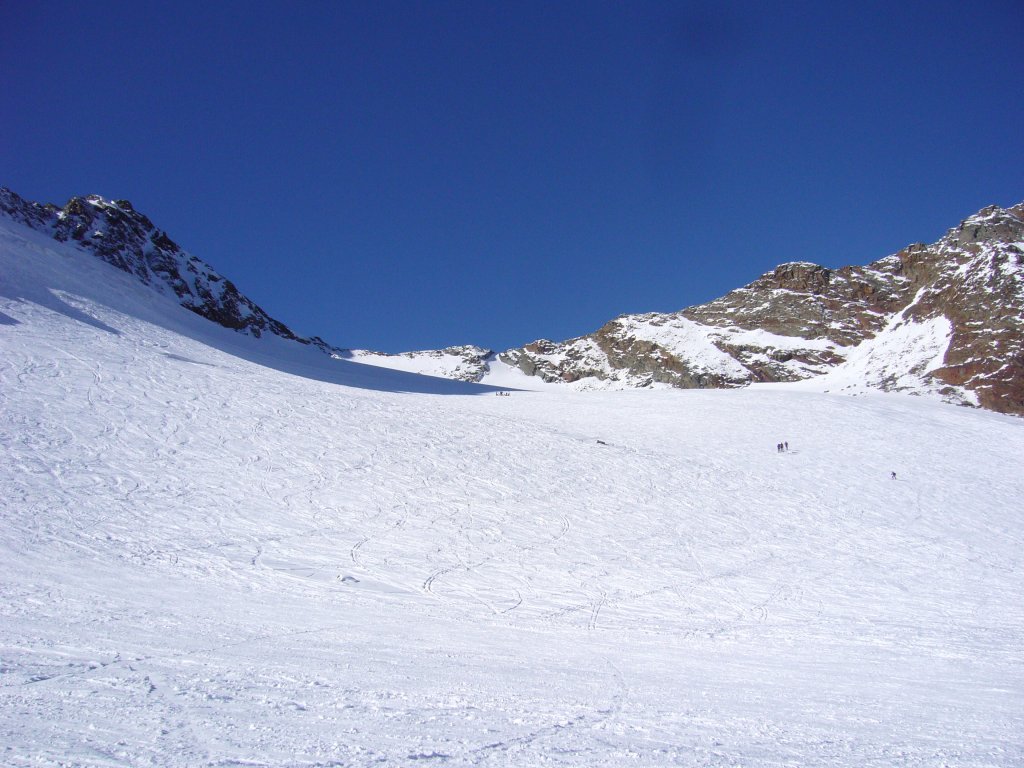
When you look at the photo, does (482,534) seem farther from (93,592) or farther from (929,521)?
(929,521)

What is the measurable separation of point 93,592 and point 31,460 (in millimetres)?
7850

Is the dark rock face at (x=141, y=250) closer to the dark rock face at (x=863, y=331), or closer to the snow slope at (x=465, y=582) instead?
the snow slope at (x=465, y=582)

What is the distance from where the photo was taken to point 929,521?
1911 centimetres

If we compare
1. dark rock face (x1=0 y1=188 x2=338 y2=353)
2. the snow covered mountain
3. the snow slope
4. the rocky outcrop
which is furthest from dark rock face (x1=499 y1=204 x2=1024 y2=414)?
dark rock face (x1=0 y1=188 x2=338 y2=353)

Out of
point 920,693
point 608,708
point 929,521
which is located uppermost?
point 929,521

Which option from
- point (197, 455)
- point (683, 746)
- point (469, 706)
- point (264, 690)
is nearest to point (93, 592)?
point (264, 690)

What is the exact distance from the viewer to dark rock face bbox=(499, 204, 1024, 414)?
3772 inches

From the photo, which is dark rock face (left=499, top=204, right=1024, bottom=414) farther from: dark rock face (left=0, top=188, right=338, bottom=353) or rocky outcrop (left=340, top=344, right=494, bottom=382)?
dark rock face (left=0, top=188, right=338, bottom=353)

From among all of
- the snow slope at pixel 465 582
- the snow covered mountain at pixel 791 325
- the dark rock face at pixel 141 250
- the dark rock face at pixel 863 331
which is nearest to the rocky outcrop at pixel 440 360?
the snow covered mountain at pixel 791 325

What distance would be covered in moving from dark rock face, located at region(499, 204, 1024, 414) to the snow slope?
79.7 metres

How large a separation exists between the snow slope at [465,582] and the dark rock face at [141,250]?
4363cm

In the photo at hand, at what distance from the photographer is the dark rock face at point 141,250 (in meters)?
65.7

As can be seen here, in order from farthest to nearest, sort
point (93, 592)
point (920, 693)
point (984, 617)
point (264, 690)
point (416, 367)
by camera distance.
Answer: point (416, 367), point (984, 617), point (93, 592), point (920, 693), point (264, 690)

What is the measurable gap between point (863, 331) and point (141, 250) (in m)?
125
